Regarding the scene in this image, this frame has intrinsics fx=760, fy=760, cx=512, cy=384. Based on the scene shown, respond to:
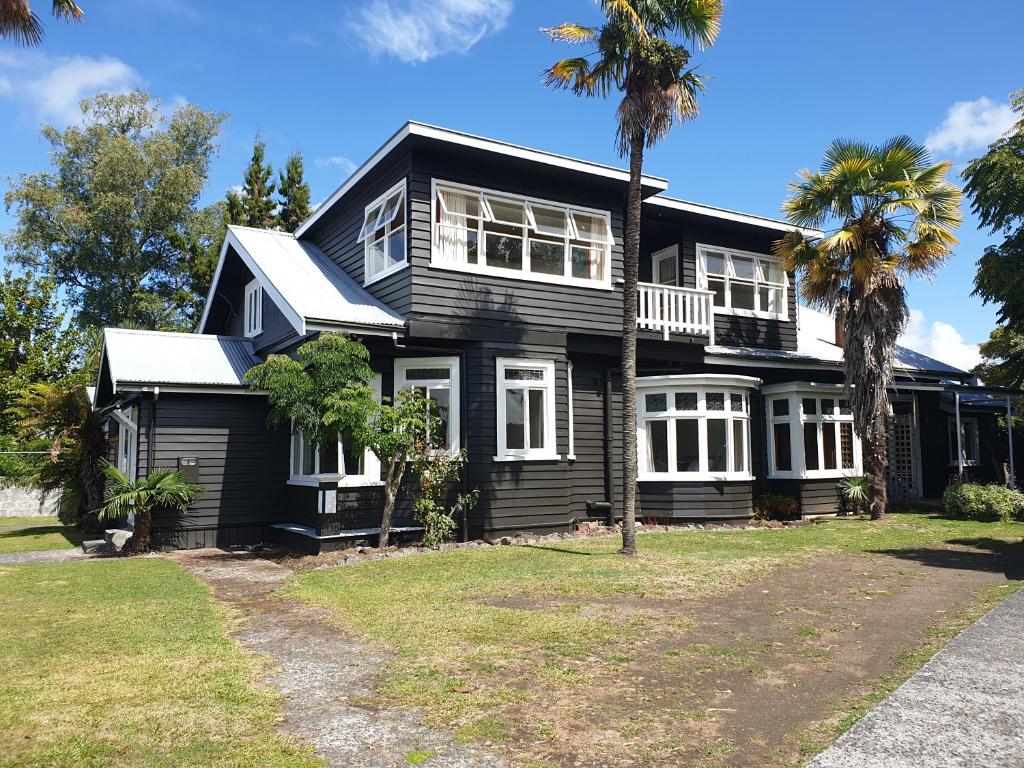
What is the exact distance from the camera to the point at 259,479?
50.9 feet

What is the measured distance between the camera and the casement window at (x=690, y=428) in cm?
1638

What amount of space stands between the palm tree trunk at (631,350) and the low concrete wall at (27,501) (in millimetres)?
20467

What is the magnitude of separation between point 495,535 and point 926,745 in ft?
32.6

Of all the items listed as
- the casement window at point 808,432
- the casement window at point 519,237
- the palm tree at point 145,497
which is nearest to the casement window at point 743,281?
the casement window at point 808,432

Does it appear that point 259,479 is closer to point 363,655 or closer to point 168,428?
point 168,428

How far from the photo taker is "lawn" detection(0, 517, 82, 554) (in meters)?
16.1

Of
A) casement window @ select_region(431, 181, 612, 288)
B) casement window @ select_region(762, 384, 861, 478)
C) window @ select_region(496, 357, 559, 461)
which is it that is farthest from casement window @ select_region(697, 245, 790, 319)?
window @ select_region(496, 357, 559, 461)

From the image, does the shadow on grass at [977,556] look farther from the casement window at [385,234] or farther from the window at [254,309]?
the window at [254,309]

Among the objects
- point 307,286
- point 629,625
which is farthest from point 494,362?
point 629,625

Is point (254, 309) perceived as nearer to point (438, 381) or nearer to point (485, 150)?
point (438, 381)

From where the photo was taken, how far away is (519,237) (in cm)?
1524

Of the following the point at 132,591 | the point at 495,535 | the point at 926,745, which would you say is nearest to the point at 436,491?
the point at 495,535

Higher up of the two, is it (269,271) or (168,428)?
(269,271)

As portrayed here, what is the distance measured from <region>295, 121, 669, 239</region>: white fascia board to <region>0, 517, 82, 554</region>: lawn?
9784mm
